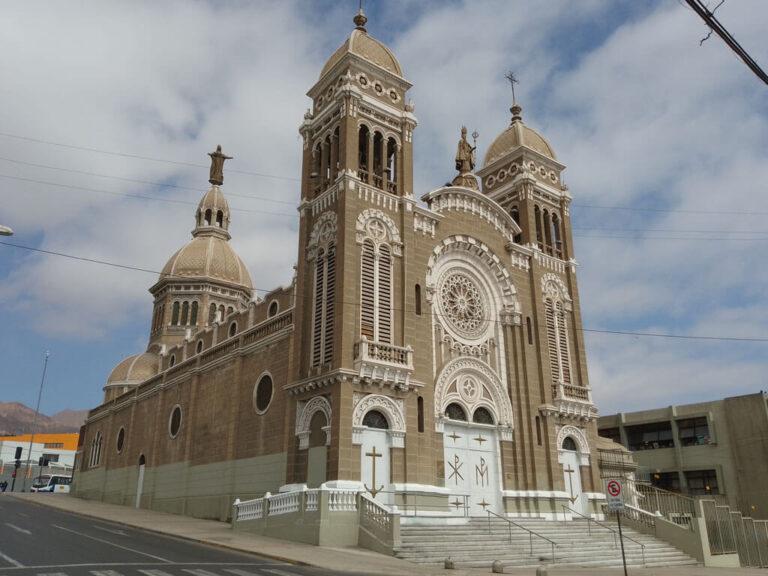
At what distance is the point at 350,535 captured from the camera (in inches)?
817

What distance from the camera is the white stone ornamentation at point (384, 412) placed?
23.5 meters

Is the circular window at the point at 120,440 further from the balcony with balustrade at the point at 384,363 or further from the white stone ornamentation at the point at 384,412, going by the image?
the balcony with balustrade at the point at 384,363

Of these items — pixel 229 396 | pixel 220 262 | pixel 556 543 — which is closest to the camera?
pixel 556 543

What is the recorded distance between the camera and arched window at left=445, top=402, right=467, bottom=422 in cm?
2779

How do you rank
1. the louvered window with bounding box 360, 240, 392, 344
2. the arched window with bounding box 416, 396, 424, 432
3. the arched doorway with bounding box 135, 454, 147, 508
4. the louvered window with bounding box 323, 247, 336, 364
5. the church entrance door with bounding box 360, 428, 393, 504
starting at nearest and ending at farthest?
1. the church entrance door with bounding box 360, 428, 393, 504
2. the louvered window with bounding box 323, 247, 336, 364
3. the louvered window with bounding box 360, 240, 392, 344
4. the arched window with bounding box 416, 396, 424, 432
5. the arched doorway with bounding box 135, 454, 147, 508

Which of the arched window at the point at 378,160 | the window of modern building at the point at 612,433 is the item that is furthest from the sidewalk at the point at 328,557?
the window of modern building at the point at 612,433

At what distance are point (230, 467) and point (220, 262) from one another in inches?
1123

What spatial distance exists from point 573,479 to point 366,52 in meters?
22.4

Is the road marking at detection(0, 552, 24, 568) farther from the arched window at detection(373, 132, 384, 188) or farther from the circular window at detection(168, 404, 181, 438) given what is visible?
the circular window at detection(168, 404, 181, 438)

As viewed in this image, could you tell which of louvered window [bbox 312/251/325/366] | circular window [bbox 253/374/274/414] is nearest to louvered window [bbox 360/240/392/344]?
louvered window [bbox 312/251/325/366]

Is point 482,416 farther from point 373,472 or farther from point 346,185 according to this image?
point 346,185

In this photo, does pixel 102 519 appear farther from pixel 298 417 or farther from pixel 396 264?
pixel 396 264

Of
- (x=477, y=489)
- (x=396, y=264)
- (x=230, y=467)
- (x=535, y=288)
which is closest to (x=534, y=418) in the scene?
(x=477, y=489)

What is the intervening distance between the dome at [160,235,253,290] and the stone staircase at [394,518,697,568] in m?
35.3
